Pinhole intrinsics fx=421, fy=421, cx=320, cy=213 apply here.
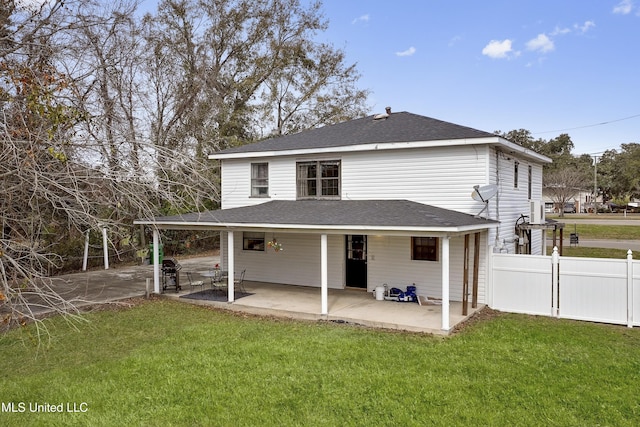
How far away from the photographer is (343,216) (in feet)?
34.7

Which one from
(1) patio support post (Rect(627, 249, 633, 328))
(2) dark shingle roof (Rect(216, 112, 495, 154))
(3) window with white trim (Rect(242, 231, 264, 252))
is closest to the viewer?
(1) patio support post (Rect(627, 249, 633, 328))

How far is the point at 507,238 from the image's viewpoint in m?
12.3

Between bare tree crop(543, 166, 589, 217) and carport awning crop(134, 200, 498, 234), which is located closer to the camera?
carport awning crop(134, 200, 498, 234)

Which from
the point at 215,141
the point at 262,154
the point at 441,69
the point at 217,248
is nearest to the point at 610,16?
the point at 441,69

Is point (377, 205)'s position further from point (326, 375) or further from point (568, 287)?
point (326, 375)

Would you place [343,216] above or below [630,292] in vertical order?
above

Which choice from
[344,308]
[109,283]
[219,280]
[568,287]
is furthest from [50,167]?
[109,283]

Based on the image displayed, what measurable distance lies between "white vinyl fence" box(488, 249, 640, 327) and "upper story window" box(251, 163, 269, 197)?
744 centimetres

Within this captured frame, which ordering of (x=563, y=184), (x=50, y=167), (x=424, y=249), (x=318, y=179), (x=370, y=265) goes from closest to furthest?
1. (x=50, y=167)
2. (x=424, y=249)
3. (x=370, y=265)
4. (x=318, y=179)
5. (x=563, y=184)

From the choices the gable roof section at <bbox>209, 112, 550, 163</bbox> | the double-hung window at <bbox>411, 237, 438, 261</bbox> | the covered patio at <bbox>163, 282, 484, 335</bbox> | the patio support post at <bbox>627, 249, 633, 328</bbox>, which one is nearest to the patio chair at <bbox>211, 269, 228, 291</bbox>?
the covered patio at <bbox>163, 282, 484, 335</bbox>

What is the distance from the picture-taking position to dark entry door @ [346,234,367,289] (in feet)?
41.9

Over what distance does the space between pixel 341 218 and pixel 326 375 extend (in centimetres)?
473

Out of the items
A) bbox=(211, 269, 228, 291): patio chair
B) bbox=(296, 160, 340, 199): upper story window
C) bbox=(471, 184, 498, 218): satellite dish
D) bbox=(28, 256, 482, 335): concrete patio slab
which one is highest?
bbox=(296, 160, 340, 199): upper story window

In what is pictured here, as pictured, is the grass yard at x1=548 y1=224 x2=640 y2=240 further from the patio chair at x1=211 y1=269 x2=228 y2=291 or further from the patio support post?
the patio chair at x1=211 y1=269 x2=228 y2=291
